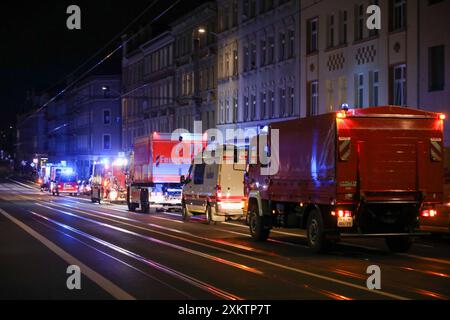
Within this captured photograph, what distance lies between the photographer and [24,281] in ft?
43.5

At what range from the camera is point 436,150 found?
18.7 metres

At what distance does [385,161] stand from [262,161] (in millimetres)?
4713

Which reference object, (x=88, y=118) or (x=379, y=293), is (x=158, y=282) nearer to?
(x=379, y=293)

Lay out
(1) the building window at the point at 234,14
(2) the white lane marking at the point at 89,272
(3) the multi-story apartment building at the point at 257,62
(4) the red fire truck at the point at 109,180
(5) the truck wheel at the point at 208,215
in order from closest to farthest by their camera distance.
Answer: (2) the white lane marking at the point at 89,272
(5) the truck wheel at the point at 208,215
(3) the multi-story apartment building at the point at 257,62
(4) the red fire truck at the point at 109,180
(1) the building window at the point at 234,14

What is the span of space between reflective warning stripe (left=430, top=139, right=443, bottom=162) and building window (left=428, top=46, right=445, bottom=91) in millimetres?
15552

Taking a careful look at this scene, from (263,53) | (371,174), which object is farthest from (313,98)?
(371,174)

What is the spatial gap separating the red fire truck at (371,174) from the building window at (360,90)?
814 inches

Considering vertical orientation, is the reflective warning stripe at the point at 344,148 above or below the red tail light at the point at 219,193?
above

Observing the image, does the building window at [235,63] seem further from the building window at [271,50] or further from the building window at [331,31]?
the building window at [331,31]

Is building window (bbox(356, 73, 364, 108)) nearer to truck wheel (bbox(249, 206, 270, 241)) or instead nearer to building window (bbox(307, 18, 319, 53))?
building window (bbox(307, 18, 319, 53))

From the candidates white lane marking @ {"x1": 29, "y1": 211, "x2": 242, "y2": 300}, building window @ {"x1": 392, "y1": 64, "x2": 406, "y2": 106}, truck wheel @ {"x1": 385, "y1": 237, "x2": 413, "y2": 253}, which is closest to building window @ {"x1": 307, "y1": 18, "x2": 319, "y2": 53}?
building window @ {"x1": 392, "y1": 64, "x2": 406, "y2": 106}

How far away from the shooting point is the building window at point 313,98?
147 feet

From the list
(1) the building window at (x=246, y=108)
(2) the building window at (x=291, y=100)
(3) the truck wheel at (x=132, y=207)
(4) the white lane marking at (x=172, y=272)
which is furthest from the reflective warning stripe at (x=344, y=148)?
(1) the building window at (x=246, y=108)

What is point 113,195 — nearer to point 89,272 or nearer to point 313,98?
point 313,98
